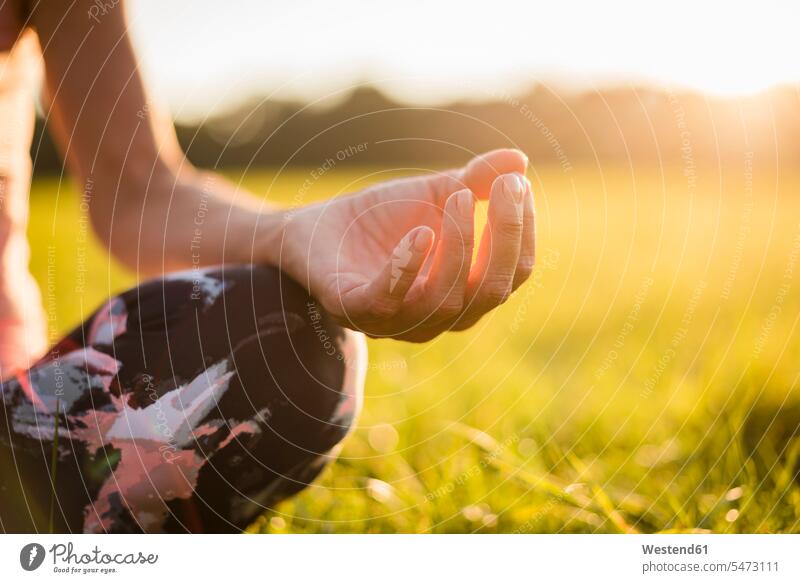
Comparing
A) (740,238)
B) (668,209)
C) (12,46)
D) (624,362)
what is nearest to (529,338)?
(624,362)

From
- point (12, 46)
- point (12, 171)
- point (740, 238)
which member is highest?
point (12, 46)

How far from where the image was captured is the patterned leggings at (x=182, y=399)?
0.57m

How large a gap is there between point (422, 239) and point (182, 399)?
24 cm

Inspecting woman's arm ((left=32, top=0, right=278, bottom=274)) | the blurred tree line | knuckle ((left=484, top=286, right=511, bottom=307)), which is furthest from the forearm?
knuckle ((left=484, top=286, right=511, bottom=307))

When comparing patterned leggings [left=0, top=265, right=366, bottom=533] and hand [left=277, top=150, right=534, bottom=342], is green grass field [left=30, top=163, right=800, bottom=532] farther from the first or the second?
hand [left=277, top=150, right=534, bottom=342]

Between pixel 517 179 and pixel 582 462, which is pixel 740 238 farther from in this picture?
pixel 517 179

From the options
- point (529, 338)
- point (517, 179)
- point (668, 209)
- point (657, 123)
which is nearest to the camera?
point (517, 179)

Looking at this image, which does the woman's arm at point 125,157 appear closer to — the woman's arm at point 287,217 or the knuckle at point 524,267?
the woman's arm at point 287,217

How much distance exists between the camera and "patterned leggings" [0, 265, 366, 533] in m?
0.57

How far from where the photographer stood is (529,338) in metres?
1.50

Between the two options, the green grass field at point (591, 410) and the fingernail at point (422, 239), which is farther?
the green grass field at point (591, 410)
